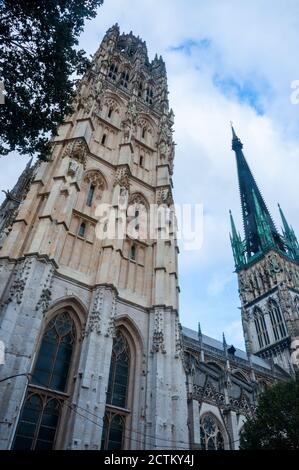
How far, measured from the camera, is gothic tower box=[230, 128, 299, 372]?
51.0m

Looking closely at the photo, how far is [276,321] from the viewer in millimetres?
53531

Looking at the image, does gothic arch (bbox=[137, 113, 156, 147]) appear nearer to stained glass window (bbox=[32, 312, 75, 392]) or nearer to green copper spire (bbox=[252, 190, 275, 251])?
stained glass window (bbox=[32, 312, 75, 392])

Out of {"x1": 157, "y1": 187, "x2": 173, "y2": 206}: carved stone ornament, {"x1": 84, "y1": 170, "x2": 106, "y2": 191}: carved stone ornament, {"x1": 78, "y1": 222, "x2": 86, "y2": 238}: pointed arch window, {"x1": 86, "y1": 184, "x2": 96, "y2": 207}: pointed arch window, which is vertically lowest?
{"x1": 78, "y1": 222, "x2": 86, "y2": 238}: pointed arch window

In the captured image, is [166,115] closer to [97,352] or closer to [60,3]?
[60,3]

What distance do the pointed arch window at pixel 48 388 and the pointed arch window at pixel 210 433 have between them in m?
11.6

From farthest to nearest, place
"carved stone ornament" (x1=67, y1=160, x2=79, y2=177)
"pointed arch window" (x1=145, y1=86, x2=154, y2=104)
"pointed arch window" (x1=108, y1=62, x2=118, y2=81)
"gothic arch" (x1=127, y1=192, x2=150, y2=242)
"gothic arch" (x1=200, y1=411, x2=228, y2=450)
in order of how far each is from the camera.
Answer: "pointed arch window" (x1=145, y1=86, x2=154, y2=104) < "pointed arch window" (x1=108, y1=62, x2=118, y2=81) < "gothic arch" (x1=200, y1=411, x2=228, y2=450) < "gothic arch" (x1=127, y1=192, x2=150, y2=242) < "carved stone ornament" (x1=67, y1=160, x2=79, y2=177)

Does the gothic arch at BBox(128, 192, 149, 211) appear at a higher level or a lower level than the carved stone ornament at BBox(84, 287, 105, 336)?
higher

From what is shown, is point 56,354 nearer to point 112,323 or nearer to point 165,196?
point 112,323

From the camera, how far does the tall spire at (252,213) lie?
65.8m

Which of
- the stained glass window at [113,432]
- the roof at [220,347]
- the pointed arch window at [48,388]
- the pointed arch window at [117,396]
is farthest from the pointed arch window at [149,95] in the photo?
the roof at [220,347]

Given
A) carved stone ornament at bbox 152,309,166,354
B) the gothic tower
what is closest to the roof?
the gothic tower

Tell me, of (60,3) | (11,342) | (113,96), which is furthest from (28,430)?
(113,96)

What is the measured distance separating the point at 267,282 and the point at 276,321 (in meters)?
7.95
